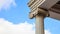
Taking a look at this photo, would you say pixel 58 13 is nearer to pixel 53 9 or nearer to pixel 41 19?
pixel 53 9

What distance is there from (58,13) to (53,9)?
352 mm

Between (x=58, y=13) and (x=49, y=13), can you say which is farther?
(x=58, y=13)

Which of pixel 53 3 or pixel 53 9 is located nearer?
pixel 53 3

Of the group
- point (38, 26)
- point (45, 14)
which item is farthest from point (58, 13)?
point (38, 26)

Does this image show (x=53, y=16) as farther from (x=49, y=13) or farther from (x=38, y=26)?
(x=38, y=26)

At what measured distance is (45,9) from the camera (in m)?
6.78

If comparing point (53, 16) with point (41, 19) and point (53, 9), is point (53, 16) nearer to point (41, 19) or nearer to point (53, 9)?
point (53, 9)

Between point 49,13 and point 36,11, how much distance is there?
60 cm

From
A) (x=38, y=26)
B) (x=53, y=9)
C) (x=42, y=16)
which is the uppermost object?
(x=53, y=9)

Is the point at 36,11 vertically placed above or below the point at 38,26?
above

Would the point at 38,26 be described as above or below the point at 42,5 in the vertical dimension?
below

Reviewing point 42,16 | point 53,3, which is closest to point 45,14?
point 42,16

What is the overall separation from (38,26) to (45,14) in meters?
0.66

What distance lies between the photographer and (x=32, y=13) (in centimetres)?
708
